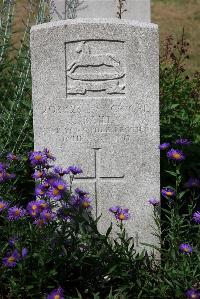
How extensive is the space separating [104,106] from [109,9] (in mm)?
3674

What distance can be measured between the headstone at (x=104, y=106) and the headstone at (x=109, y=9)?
3.21 metres

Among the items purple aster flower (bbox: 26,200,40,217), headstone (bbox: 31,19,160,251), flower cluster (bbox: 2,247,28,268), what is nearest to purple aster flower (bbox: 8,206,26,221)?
purple aster flower (bbox: 26,200,40,217)

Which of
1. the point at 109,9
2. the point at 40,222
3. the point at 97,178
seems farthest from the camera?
the point at 109,9

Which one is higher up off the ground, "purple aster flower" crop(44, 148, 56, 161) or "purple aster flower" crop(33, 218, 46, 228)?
"purple aster flower" crop(44, 148, 56, 161)

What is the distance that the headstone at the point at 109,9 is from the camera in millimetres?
7129

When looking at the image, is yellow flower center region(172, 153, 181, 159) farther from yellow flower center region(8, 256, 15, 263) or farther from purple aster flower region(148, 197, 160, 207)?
yellow flower center region(8, 256, 15, 263)

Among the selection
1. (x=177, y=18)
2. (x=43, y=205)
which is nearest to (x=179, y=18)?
(x=177, y=18)

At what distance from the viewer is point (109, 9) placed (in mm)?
7395

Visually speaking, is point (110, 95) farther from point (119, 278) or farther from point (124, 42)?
point (119, 278)

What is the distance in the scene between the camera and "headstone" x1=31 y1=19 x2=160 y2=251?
3857 mm

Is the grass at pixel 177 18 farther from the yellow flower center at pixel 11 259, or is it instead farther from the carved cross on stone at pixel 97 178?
the yellow flower center at pixel 11 259

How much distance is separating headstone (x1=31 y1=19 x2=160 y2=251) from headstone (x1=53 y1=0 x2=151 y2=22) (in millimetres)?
3212

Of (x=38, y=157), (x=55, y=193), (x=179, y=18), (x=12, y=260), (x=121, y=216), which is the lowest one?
(x=12, y=260)

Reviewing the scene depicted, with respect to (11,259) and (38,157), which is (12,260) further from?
(38,157)
